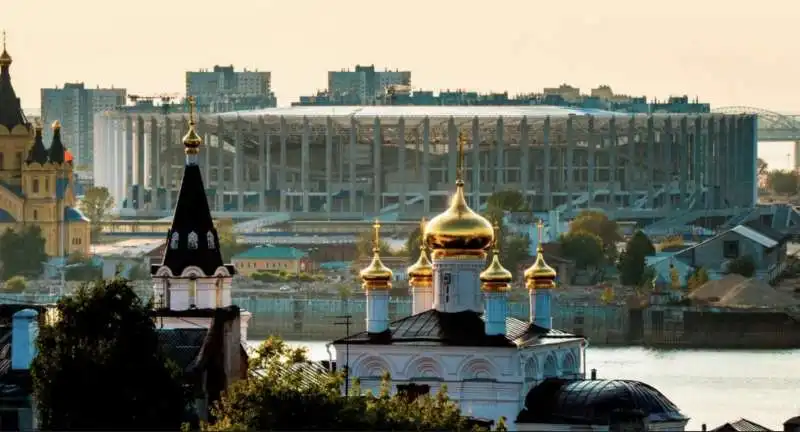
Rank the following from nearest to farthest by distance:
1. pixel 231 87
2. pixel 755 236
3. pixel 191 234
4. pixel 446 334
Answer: pixel 191 234 < pixel 446 334 < pixel 755 236 < pixel 231 87

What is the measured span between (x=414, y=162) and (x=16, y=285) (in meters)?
38.7

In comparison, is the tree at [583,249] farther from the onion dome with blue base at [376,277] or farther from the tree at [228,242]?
the onion dome with blue base at [376,277]

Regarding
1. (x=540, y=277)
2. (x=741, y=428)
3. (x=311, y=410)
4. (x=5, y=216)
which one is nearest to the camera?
(x=311, y=410)

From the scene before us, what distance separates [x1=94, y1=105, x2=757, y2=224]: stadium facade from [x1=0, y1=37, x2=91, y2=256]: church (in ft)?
75.3

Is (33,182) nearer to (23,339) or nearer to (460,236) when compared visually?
(460,236)

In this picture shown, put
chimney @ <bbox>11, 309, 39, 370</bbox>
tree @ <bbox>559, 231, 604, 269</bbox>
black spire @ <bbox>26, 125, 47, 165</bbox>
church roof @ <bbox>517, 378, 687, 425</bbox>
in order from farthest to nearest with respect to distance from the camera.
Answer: black spire @ <bbox>26, 125, 47, 165</bbox>
tree @ <bbox>559, 231, 604, 269</bbox>
church roof @ <bbox>517, 378, 687, 425</bbox>
chimney @ <bbox>11, 309, 39, 370</bbox>

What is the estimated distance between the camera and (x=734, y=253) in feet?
334

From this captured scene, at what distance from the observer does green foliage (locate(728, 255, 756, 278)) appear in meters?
98.1

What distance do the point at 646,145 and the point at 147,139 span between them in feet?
54.0

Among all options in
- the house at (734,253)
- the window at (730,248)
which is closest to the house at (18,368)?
the house at (734,253)

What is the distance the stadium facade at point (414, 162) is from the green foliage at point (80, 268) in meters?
24.6

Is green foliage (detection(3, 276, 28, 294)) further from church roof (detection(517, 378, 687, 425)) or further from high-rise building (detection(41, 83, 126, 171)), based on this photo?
high-rise building (detection(41, 83, 126, 171))

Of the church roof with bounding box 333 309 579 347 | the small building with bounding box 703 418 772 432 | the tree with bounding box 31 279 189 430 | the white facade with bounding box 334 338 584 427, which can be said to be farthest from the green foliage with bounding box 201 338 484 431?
the church roof with bounding box 333 309 579 347

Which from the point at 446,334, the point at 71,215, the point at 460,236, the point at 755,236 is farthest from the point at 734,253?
the point at 446,334
